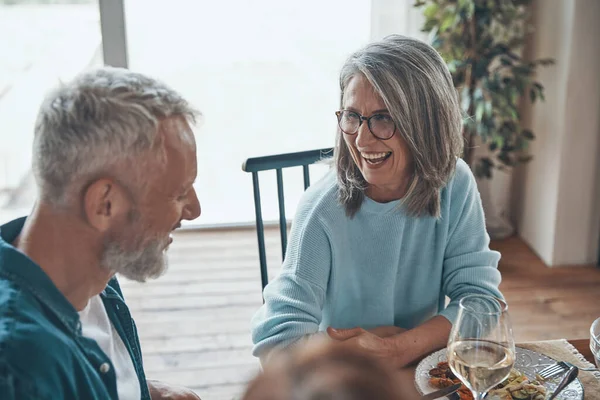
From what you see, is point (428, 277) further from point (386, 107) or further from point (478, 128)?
point (478, 128)

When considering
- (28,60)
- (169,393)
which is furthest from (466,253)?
(28,60)

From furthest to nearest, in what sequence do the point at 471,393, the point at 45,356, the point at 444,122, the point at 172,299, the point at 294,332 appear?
the point at 172,299 < the point at 444,122 < the point at 294,332 < the point at 471,393 < the point at 45,356

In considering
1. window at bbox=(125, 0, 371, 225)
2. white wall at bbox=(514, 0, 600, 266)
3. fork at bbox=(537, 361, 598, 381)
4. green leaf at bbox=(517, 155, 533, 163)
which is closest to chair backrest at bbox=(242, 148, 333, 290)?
fork at bbox=(537, 361, 598, 381)

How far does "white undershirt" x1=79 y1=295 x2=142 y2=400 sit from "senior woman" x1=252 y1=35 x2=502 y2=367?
0.29 metres

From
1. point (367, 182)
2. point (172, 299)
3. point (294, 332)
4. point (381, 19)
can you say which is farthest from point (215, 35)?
point (294, 332)

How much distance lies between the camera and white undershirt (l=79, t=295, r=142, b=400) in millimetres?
1365

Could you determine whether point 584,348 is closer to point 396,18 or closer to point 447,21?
point 447,21

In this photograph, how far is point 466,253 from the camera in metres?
1.75

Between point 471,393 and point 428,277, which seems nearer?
point 471,393

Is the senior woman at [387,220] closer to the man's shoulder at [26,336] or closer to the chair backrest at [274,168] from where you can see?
the chair backrest at [274,168]

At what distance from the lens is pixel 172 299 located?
3541 mm

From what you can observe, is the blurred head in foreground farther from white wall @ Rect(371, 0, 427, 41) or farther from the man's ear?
white wall @ Rect(371, 0, 427, 41)

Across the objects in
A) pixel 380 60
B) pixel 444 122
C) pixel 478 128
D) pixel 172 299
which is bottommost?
pixel 172 299

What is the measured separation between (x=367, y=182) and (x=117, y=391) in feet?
2.42
